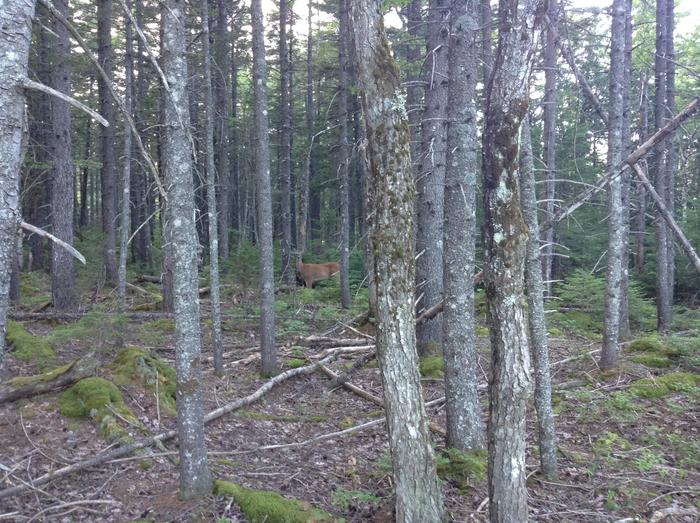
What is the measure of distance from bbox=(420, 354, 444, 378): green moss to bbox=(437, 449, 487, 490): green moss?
372cm

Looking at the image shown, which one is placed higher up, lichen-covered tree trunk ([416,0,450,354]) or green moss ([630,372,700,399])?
lichen-covered tree trunk ([416,0,450,354])

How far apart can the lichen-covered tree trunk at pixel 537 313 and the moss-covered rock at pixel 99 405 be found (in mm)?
4813

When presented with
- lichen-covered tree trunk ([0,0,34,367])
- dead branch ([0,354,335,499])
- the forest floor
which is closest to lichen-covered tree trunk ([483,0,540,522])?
the forest floor

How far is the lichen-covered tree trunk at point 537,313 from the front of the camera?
5.73m

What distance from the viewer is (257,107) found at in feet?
32.7

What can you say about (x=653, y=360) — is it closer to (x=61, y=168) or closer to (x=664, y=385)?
(x=664, y=385)

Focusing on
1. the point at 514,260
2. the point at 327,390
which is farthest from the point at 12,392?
the point at 514,260

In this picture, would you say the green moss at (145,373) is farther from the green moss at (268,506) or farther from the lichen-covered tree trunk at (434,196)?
the lichen-covered tree trunk at (434,196)

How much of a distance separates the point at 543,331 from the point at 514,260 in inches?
82.9

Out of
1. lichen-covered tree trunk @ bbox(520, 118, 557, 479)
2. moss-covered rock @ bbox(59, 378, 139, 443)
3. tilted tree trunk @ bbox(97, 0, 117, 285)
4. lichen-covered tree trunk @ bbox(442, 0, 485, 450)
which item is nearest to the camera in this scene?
lichen-covered tree trunk @ bbox(520, 118, 557, 479)

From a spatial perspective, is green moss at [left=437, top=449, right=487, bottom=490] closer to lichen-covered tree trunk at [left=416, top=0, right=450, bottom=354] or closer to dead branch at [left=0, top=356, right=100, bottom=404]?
lichen-covered tree trunk at [left=416, top=0, right=450, bottom=354]


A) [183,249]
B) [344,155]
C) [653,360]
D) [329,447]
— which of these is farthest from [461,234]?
[344,155]

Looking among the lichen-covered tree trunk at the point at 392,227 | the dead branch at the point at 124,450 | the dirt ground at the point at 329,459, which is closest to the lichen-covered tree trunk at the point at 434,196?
the dirt ground at the point at 329,459

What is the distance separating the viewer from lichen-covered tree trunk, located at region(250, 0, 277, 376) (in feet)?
32.3
